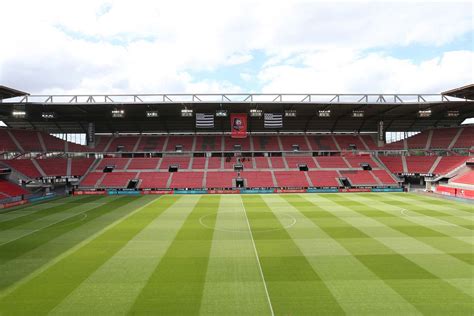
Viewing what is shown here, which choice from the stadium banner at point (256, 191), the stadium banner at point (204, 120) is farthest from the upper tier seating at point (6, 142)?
the stadium banner at point (256, 191)

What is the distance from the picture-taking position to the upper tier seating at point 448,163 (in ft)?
152

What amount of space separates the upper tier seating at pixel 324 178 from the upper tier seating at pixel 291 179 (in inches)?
56.1

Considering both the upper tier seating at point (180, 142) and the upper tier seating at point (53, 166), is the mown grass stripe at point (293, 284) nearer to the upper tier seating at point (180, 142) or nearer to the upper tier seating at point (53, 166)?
the upper tier seating at point (180, 142)

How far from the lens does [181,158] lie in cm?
5519

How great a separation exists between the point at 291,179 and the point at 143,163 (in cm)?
2729

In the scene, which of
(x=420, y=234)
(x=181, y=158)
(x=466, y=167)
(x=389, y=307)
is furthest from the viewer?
(x=181, y=158)

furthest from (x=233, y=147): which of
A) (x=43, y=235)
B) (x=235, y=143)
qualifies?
(x=43, y=235)

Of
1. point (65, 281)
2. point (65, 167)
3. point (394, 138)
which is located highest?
point (394, 138)

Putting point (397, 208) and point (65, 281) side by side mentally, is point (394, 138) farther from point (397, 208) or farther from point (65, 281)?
point (65, 281)

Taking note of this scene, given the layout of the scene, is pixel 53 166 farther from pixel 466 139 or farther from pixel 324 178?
pixel 466 139

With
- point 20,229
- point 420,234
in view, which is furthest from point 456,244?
point 20,229

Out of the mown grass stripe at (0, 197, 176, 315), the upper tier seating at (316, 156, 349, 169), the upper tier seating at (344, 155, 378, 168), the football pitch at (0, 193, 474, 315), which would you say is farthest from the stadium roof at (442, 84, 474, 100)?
the mown grass stripe at (0, 197, 176, 315)

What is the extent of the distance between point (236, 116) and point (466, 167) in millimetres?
37446

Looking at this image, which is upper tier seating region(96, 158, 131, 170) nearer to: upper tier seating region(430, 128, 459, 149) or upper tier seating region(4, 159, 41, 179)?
upper tier seating region(4, 159, 41, 179)
